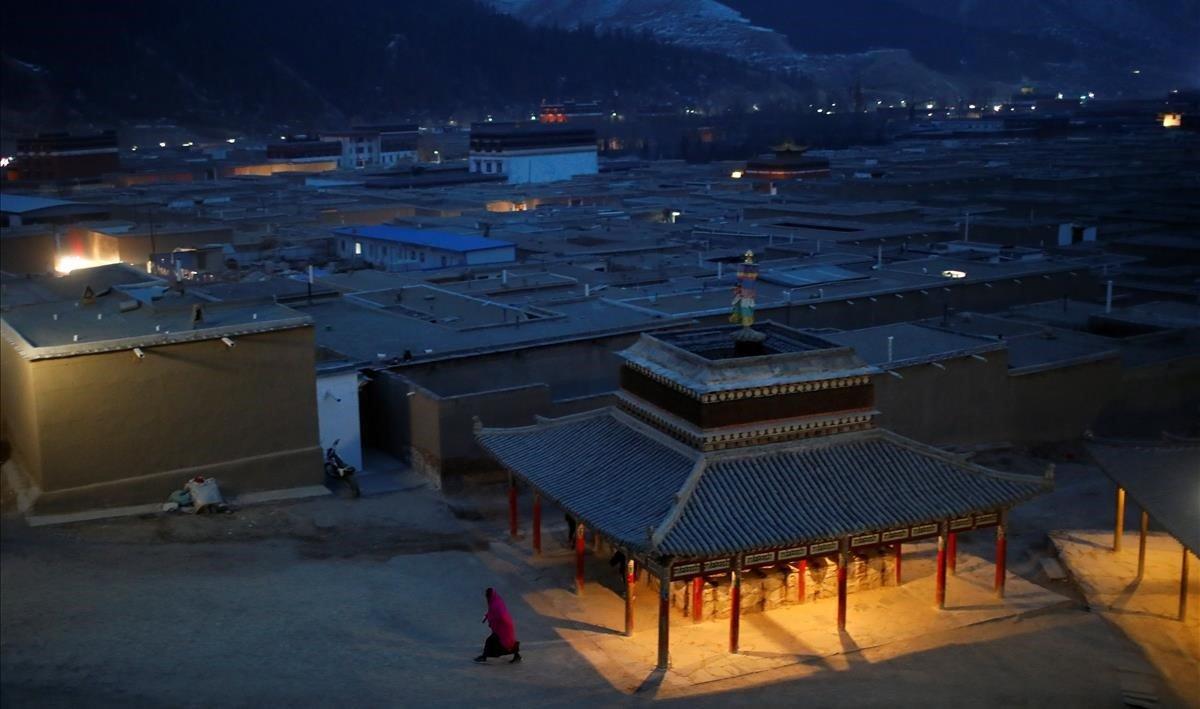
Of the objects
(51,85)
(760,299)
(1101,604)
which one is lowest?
(1101,604)

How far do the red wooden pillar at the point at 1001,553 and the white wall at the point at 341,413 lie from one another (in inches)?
398

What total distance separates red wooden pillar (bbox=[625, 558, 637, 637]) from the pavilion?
0.9 inches

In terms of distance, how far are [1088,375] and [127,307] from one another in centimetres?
1645

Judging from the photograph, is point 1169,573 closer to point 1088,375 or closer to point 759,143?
point 1088,375

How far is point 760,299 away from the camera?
1085 inches

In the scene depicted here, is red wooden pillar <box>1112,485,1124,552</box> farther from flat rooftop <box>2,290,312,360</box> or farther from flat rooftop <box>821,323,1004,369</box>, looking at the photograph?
flat rooftop <box>2,290,312,360</box>

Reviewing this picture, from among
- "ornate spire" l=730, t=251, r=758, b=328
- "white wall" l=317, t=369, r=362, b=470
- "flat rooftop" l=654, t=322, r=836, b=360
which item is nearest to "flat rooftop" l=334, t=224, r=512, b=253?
"white wall" l=317, t=369, r=362, b=470

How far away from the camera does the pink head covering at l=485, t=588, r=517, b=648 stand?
41.8ft

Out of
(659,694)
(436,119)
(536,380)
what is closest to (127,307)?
(536,380)

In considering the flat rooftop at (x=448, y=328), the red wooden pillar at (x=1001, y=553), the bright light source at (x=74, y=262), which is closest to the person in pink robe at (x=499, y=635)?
the red wooden pillar at (x=1001, y=553)

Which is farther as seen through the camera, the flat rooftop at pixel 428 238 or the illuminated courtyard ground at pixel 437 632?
the flat rooftop at pixel 428 238

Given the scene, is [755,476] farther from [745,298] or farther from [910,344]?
[910,344]

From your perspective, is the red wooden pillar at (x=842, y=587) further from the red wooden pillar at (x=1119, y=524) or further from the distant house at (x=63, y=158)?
the distant house at (x=63, y=158)

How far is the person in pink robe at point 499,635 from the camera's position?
12.8 meters
